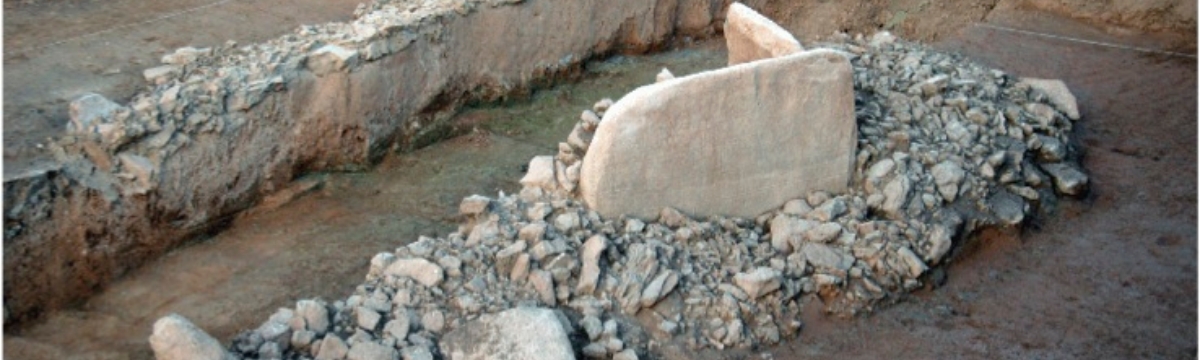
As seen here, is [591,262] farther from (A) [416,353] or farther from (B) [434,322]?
(A) [416,353]

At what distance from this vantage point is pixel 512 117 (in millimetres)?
7289

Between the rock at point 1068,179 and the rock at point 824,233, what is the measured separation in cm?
142

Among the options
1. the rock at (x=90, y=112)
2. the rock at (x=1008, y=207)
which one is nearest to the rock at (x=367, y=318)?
the rock at (x=90, y=112)

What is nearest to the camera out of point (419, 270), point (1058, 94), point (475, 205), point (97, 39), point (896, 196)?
point (419, 270)

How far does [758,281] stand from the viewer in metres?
5.07

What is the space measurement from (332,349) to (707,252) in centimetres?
168

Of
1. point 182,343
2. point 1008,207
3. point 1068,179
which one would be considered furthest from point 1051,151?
point 182,343

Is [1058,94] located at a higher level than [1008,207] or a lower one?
higher

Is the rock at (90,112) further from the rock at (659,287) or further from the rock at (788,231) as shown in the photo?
the rock at (788,231)

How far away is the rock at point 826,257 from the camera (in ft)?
17.4

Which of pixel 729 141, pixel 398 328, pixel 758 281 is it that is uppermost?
pixel 729 141

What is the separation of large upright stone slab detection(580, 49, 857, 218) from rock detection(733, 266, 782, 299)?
1.52 ft

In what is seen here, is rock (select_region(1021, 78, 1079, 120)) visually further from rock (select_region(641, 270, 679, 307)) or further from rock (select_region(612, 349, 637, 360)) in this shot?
rock (select_region(612, 349, 637, 360))

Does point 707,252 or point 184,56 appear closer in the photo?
point 707,252
